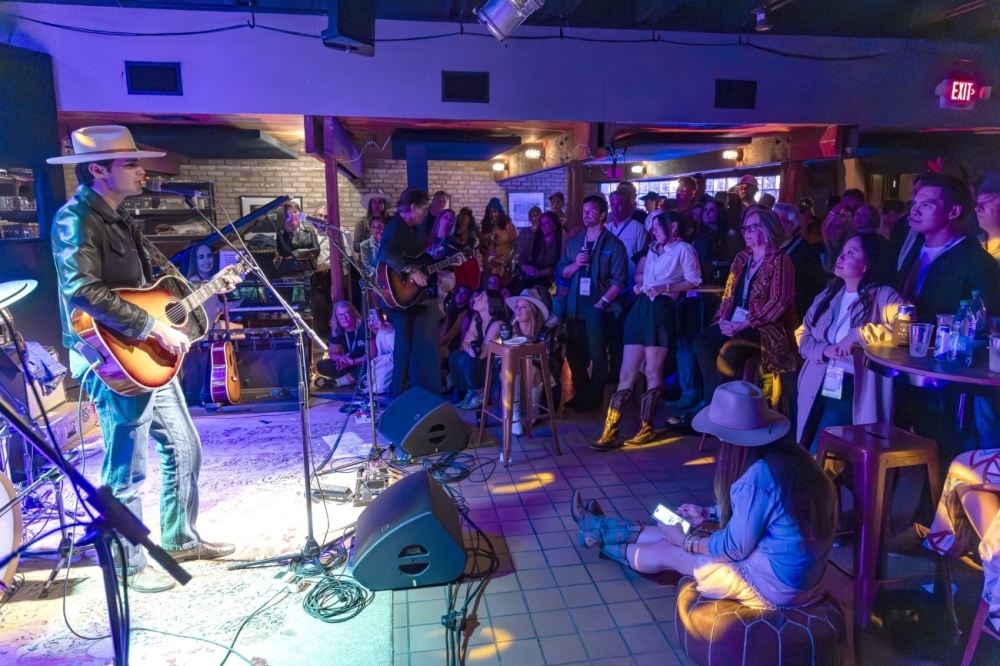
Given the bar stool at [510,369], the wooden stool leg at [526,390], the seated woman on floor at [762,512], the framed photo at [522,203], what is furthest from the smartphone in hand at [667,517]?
the framed photo at [522,203]

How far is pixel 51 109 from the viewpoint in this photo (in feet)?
18.9

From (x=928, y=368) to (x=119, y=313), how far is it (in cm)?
316

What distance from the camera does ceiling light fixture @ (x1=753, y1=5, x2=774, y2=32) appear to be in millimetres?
6121

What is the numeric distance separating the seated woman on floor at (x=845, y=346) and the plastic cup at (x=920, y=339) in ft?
0.94

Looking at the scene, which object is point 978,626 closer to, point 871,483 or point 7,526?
point 871,483

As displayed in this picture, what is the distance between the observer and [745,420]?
2.25 meters

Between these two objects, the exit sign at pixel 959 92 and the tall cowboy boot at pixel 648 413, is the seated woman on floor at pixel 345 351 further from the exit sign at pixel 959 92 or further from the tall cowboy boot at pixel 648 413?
the exit sign at pixel 959 92

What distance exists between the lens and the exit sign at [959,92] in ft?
23.6

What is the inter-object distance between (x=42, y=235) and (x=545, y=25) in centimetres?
503

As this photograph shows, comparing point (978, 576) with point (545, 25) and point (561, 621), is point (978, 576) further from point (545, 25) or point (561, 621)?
point (545, 25)

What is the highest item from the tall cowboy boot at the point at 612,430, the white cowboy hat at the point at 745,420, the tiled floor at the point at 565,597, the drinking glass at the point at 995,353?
the drinking glass at the point at 995,353

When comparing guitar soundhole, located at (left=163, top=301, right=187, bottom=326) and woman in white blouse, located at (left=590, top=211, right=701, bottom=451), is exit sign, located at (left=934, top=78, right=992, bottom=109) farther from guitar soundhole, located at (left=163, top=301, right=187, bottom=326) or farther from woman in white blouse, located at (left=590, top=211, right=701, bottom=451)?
guitar soundhole, located at (left=163, top=301, right=187, bottom=326)

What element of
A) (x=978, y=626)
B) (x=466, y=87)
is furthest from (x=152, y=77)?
(x=978, y=626)

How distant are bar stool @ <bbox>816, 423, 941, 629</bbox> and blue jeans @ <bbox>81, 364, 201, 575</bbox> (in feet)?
9.52
